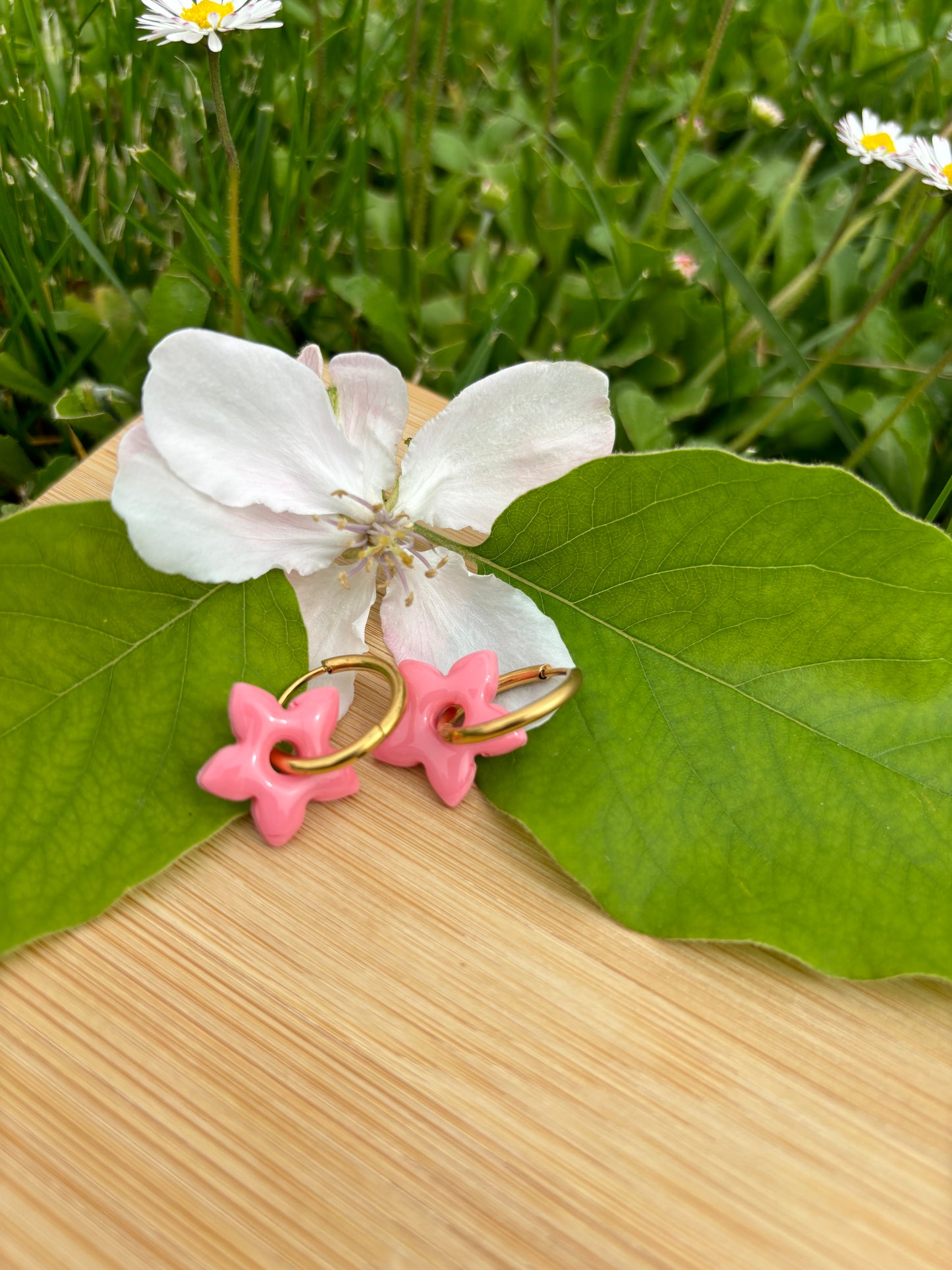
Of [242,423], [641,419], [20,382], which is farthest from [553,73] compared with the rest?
[242,423]

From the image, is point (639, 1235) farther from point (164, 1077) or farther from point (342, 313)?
point (342, 313)

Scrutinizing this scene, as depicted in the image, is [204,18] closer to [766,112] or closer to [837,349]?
[837,349]

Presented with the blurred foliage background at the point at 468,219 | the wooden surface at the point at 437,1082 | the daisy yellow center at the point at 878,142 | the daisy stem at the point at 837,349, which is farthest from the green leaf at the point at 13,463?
the daisy yellow center at the point at 878,142

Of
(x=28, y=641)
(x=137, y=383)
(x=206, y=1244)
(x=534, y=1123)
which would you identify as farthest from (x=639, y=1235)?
(x=137, y=383)

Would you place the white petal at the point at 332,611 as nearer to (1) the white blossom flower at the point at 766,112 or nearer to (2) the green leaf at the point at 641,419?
(2) the green leaf at the point at 641,419

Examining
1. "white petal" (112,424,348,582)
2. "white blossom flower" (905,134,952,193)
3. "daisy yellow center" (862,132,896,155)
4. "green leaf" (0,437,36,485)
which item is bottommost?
"green leaf" (0,437,36,485)

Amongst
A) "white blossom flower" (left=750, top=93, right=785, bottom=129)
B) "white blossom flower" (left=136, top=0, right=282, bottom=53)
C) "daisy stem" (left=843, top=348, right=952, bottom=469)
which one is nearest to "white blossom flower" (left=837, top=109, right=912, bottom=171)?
"daisy stem" (left=843, top=348, right=952, bottom=469)

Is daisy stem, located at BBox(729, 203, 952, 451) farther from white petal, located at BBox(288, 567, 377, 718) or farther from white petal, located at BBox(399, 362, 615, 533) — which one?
white petal, located at BBox(288, 567, 377, 718)
